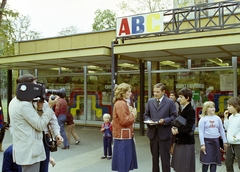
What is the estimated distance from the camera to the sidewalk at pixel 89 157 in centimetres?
604

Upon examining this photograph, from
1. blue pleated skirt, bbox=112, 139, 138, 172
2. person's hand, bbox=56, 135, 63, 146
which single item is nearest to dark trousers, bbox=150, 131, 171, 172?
blue pleated skirt, bbox=112, 139, 138, 172

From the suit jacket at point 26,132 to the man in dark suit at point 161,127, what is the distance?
2366 mm

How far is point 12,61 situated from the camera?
10.1m

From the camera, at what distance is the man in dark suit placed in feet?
16.1

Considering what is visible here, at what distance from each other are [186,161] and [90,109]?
8784 mm

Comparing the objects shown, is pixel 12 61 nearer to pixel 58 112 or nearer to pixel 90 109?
pixel 58 112

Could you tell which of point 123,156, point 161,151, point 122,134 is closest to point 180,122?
point 161,151

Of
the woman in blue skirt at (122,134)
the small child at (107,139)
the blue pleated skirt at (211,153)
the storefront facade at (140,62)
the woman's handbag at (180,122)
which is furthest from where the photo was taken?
the storefront facade at (140,62)

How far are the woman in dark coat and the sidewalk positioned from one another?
1493 millimetres

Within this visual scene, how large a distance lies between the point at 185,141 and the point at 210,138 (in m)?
0.72

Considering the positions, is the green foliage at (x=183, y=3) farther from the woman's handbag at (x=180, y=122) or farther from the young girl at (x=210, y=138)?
the woman's handbag at (x=180, y=122)

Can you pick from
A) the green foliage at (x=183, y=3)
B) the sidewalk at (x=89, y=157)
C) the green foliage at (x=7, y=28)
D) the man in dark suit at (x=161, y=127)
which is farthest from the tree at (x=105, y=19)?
the man in dark suit at (x=161, y=127)

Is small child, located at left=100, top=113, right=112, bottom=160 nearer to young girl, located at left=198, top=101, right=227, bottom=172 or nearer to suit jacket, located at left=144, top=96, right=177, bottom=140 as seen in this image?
suit jacket, located at left=144, top=96, right=177, bottom=140

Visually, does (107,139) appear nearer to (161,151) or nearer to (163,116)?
(161,151)
